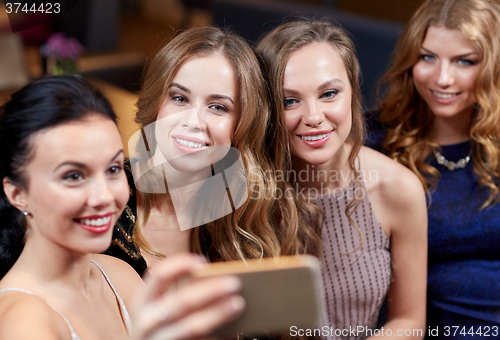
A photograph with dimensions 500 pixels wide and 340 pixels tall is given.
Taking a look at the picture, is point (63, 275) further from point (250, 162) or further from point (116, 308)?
point (250, 162)

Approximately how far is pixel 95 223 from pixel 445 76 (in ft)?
3.48

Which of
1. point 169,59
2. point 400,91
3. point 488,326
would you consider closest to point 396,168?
point 400,91

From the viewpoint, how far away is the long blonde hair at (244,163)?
99 cm

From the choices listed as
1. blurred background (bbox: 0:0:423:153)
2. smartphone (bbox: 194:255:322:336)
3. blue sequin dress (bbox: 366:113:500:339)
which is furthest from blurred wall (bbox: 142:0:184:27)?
smartphone (bbox: 194:255:322:336)

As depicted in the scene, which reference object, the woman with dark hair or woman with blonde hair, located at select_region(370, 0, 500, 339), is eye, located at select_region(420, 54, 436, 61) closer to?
woman with blonde hair, located at select_region(370, 0, 500, 339)

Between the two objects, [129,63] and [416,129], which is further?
[129,63]

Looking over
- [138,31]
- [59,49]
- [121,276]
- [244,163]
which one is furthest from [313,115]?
[138,31]

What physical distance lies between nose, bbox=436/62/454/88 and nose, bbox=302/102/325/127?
48cm

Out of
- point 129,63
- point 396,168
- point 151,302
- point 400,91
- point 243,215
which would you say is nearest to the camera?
point 151,302

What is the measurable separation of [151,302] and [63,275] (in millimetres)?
203

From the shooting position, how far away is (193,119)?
93 cm

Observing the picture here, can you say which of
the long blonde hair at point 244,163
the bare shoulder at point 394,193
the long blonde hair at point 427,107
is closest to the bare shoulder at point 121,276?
the long blonde hair at point 244,163

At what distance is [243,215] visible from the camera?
3.63 ft

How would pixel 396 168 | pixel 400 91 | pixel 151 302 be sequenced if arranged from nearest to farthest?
pixel 151 302 → pixel 396 168 → pixel 400 91
